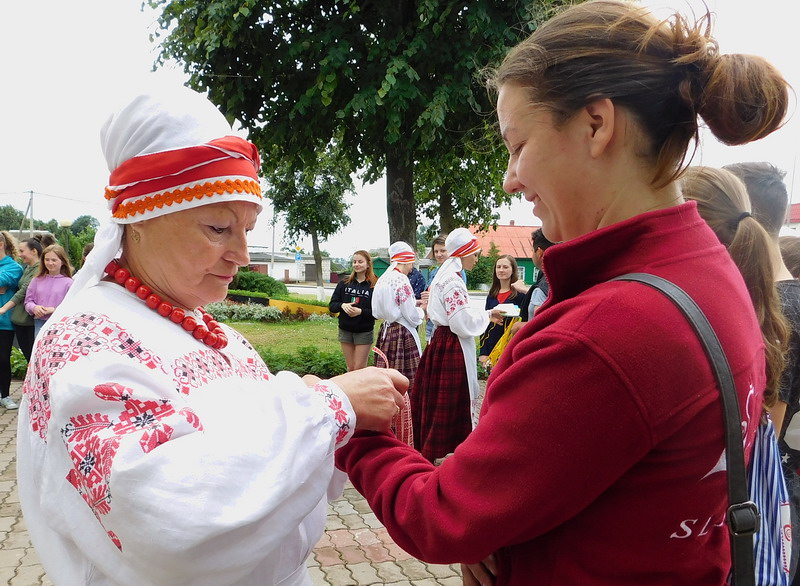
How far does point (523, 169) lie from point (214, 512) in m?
0.81

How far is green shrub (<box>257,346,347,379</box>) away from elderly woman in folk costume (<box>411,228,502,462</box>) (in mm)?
2860

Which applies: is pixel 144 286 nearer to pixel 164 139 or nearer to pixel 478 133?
pixel 164 139

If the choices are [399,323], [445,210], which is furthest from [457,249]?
[445,210]

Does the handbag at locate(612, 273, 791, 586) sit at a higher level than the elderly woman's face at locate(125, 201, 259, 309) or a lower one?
lower

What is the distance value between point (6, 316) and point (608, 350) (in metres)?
7.42

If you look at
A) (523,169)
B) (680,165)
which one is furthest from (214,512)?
(680,165)

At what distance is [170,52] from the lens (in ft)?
26.8

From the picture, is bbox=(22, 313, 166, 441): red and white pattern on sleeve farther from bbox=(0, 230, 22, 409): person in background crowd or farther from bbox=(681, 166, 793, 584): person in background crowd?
bbox=(0, 230, 22, 409): person in background crowd

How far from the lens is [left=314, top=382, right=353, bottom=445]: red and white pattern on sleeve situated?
4.09ft

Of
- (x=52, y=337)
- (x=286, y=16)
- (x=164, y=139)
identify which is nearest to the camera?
(x=52, y=337)

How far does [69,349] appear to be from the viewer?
3.96 feet

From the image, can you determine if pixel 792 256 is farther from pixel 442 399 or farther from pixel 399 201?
pixel 399 201

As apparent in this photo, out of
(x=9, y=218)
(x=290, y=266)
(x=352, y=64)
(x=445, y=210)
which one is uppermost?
(x=352, y=64)

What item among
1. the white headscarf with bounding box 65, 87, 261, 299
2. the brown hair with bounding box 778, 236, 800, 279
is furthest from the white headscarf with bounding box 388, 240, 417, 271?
the white headscarf with bounding box 65, 87, 261, 299
